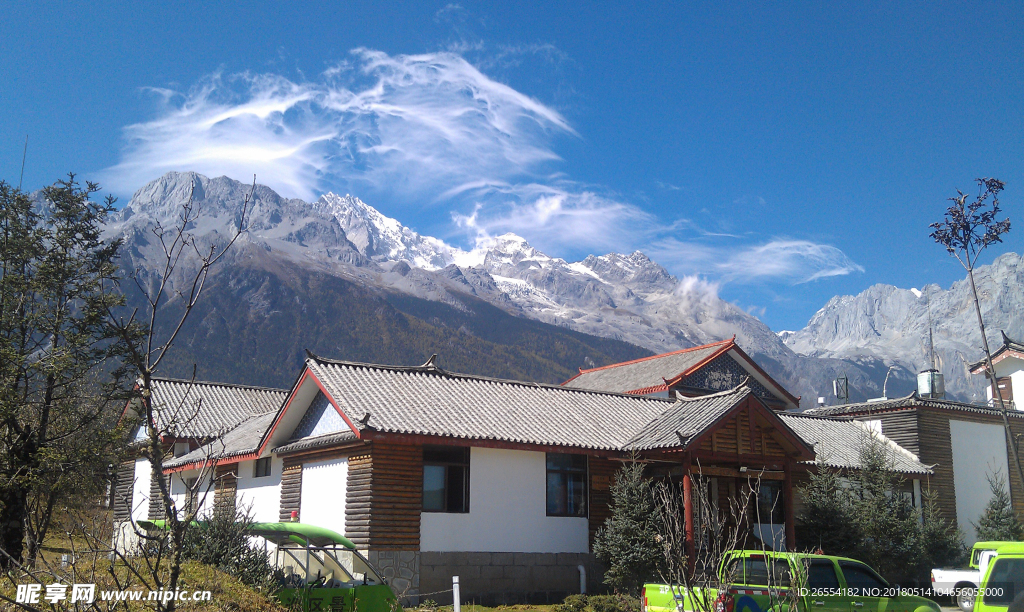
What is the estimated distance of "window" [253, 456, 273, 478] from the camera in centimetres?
2358

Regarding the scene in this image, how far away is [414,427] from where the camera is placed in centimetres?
1830

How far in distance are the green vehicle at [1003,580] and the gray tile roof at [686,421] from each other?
8634 millimetres

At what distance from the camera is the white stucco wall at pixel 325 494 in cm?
1888

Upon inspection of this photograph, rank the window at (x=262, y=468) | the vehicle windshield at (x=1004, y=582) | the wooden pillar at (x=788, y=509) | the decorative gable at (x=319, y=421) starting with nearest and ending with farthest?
1. the vehicle windshield at (x=1004, y=582)
2. the decorative gable at (x=319, y=421)
3. the wooden pillar at (x=788, y=509)
4. the window at (x=262, y=468)

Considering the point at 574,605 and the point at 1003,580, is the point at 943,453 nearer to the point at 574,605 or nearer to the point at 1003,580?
the point at 574,605

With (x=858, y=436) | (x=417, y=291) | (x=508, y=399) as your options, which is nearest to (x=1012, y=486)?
(x=858, y=436)

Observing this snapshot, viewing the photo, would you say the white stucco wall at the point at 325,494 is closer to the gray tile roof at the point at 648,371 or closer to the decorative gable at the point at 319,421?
the decorative gable at the point at 319,421

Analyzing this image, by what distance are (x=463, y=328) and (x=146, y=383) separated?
146 meters

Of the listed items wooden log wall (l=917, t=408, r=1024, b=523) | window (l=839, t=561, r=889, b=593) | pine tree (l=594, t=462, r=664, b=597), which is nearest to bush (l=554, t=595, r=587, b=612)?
pine tree (l=594, t=462, r=664, b=597)

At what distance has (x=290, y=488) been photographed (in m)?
21.6

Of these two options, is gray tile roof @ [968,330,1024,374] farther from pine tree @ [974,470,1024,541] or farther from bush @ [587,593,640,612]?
bush @ [587,593,640,612]

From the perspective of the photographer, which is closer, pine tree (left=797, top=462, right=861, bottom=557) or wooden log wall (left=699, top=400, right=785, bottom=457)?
wooden log wall (left=699, top=400, right=785, bottom=457)

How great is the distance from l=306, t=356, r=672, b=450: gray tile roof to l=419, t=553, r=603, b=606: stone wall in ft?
9.11

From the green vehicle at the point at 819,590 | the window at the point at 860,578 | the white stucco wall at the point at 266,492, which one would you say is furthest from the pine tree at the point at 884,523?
the white stucco wall at the point at 266,492
